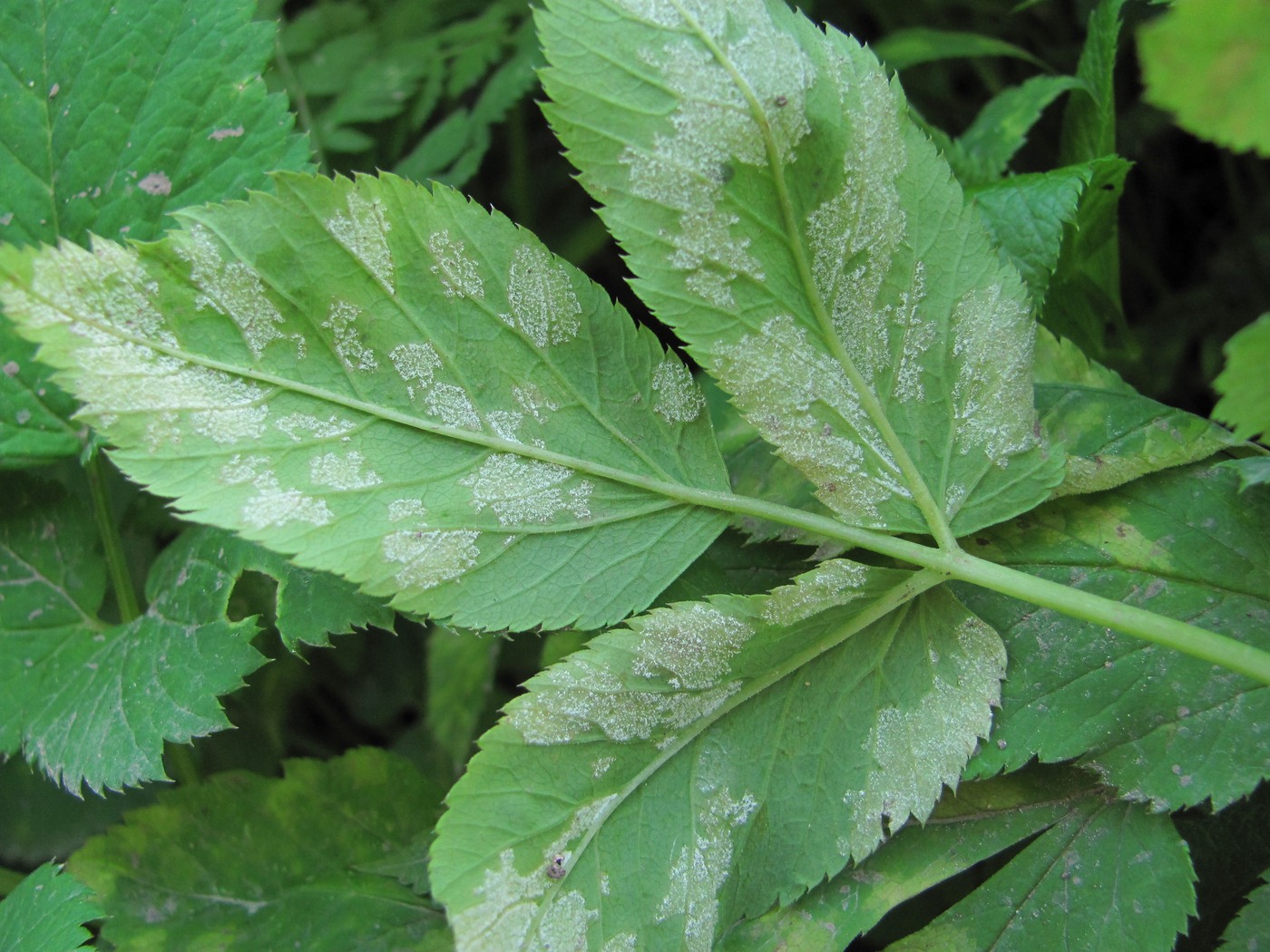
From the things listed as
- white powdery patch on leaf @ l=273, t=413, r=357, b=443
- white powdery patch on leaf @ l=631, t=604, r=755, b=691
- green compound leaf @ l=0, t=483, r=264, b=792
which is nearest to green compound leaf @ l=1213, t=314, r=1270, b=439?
white powdery patch on leaf @ l=631, t=604, r=755, b=691

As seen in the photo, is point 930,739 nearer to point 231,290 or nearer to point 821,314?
point 821,314

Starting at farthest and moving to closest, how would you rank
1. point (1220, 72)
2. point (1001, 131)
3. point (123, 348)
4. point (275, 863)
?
point (1001, 131) → point (275, 863) → point (123, 348) → point (1220, 72)

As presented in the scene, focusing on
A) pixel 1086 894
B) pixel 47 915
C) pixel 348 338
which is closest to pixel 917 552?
pixel 1086 894

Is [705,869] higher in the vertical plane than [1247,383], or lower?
lower

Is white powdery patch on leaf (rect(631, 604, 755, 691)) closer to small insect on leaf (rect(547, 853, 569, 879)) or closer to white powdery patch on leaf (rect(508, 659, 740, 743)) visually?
white powdery patch on leaf (rect(508, 659, 740, 743))

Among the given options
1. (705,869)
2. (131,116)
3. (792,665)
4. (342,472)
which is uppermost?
(131,116)

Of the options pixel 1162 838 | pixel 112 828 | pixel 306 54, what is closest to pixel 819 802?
pixel 1162 838
